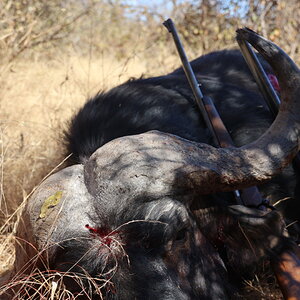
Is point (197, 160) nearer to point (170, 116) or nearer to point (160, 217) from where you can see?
point (160, 217)

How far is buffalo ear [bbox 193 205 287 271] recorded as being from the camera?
3.02 m

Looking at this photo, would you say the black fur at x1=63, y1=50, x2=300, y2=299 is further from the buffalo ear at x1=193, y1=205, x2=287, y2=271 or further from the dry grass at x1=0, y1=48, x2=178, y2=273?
the dry grass at x1=0, y1=48, x2=178, y2=273

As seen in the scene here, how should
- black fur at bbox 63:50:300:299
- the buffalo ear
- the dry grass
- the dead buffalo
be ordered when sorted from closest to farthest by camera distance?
the dead buffalo < the buffalo ear < black fur at bbox 63:50:300:299 < the dry grass

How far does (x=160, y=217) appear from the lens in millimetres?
2701

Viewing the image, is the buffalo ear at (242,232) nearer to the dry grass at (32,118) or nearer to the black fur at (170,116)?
the black fur at (170,116)

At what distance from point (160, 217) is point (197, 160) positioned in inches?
13.5

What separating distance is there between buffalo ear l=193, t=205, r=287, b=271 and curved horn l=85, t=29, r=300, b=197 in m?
0.23

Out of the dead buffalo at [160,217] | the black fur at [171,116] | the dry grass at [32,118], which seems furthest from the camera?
the dry grass at [32,118]

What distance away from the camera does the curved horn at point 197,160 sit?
8.87 ft

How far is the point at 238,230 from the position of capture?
310cm

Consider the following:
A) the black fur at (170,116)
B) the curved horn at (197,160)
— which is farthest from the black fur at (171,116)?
the curved horn at (197,160)

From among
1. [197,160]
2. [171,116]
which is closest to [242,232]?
[197,160]

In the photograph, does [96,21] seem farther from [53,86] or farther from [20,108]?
[20,108]

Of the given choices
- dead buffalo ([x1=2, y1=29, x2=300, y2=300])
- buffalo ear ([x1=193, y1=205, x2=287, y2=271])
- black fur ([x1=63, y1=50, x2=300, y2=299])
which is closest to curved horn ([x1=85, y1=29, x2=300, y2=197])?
dead buffalo ([x1=2, y1=29, x2=300, y2=300])
